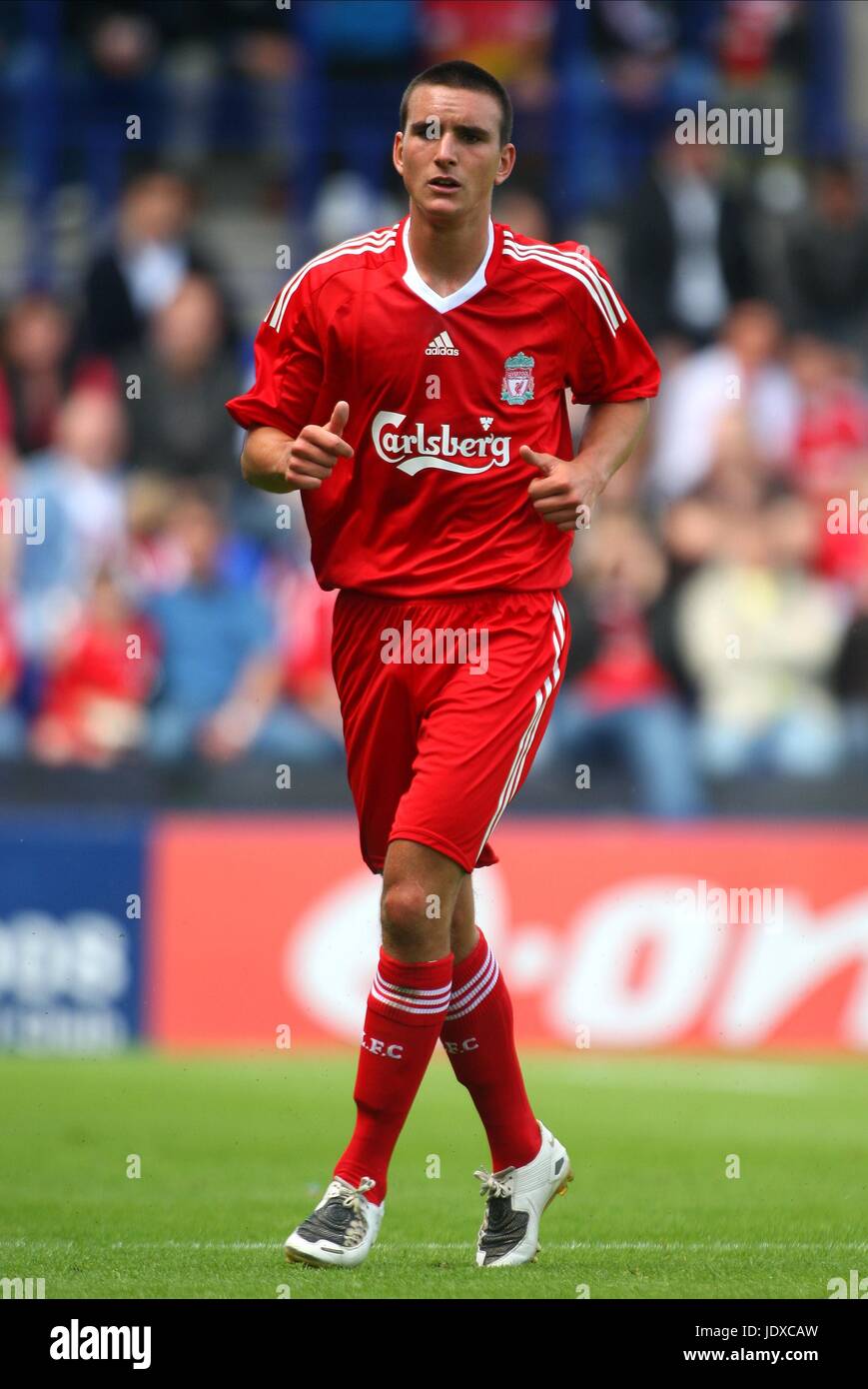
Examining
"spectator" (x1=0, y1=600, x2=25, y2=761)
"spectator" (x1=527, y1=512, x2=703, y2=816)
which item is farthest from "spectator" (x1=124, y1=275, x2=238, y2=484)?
"spectator" (x1=527, y1=512, x2=703, y2=816)

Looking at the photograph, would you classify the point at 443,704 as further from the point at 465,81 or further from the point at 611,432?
the point at 465,81

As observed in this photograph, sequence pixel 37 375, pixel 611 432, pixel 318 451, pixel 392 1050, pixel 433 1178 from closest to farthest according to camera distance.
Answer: pixel 318 451, pixel 392 1050, pixel 611 432, pixel 433 1178, pixel 37 375

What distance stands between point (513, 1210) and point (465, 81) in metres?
2.76

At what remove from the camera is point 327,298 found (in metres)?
5.74

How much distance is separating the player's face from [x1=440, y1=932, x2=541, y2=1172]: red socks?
6.12ft

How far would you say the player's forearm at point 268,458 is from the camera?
5.63 metres

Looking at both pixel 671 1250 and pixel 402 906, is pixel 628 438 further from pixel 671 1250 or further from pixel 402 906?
pixel 671 1250

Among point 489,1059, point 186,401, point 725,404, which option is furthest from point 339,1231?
point 725,404

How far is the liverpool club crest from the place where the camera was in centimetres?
574

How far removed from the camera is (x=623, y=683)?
1168 cm

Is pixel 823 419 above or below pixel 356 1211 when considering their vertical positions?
above

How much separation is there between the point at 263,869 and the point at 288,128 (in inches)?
279

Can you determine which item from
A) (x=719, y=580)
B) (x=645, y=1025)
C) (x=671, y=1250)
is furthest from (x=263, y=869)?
(x=671, y=1250)

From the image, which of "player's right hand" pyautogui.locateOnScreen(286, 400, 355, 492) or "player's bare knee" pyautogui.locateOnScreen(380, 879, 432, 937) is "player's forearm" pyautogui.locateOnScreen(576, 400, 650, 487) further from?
"player's bare knee" pyautogui.locateOnScreen(380, 879, 432, 937)
